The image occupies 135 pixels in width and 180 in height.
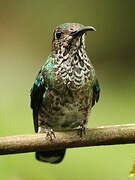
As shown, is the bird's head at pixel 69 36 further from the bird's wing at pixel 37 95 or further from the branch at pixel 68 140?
the branch at pixel 68 140

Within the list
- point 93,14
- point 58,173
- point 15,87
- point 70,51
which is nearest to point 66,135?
point 58,173

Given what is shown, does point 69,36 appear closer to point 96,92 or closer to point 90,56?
point 96,92

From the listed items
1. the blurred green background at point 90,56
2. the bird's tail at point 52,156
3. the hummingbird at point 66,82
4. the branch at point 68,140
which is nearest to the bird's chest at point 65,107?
the hummingbird at point 66,82

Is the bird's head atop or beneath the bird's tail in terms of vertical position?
atop

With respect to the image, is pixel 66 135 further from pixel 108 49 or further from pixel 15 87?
pixel 108 49

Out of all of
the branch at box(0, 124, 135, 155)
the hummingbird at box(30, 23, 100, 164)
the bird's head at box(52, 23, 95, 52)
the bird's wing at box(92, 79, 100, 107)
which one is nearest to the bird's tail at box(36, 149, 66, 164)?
the hummingbird at box(30, 23, 100, 164)

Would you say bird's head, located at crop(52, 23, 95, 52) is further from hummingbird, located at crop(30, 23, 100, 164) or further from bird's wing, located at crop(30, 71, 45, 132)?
bird's wing, located at crop(30, 71, 45, 132)
